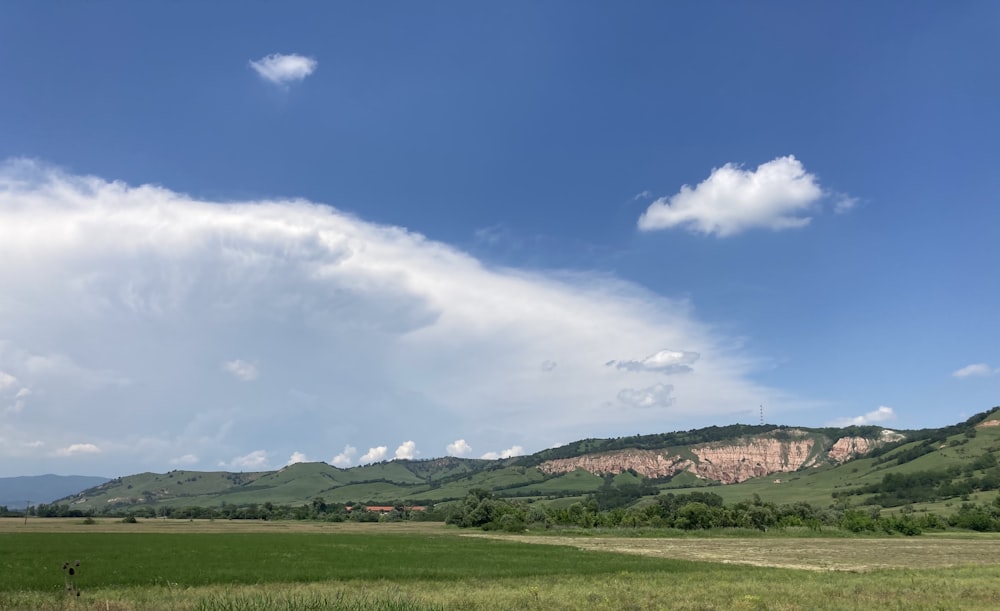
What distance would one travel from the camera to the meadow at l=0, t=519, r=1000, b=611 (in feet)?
85.4

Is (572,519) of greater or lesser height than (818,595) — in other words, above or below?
below

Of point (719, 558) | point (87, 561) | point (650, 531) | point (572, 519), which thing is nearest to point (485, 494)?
point (572, 519)

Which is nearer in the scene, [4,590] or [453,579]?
[4,590]

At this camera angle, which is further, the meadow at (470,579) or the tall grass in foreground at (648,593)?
the meadow at (470,579)

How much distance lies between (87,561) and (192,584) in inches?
752

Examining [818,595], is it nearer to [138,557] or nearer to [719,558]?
[719,558]

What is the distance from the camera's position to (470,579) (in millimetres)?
40031

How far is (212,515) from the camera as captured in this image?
624ft

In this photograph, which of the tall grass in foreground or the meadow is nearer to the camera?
the tall grass in foreground

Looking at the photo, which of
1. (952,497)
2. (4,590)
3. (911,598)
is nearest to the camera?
(911,598)

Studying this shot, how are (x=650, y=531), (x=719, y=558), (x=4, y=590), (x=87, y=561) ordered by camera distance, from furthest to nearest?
(x=650, y=531), (x=719, y=558), (x=87, y=561), (x=4, y=590)

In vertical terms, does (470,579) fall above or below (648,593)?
below

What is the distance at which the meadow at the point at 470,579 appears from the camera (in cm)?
2603

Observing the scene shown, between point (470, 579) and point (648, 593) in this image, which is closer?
point (648, 593)
